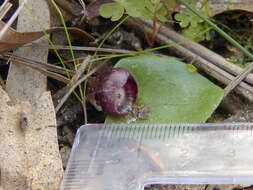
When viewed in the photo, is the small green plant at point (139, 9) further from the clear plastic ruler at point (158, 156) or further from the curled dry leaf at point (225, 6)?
the clear plastic ruler at point (158, 156)

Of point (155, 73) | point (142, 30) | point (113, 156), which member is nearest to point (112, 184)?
point (113, 156)

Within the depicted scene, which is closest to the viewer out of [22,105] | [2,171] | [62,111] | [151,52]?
[2,171]

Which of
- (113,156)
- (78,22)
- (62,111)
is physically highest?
(78,22)

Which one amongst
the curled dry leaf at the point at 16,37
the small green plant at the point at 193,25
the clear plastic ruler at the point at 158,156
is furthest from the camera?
the small green plant at the point at 193,25

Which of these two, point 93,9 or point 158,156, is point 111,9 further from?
point 158,156

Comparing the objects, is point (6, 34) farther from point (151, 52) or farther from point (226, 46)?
point (226, 46)

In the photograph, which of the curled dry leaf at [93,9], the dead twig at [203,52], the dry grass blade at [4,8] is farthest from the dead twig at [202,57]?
the dry grass blade at [4,8]

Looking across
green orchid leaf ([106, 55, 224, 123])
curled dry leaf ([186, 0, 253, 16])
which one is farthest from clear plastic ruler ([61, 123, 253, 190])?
curled dry leaf ([186, 0, 253, 16])

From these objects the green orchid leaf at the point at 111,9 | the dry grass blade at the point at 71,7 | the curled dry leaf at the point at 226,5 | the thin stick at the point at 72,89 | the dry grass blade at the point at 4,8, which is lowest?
the thin stick at the point at 72,89
